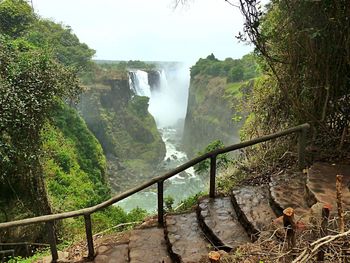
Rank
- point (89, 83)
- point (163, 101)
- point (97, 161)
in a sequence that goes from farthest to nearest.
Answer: point (163, 101), point (89, 83), point (97, 161)

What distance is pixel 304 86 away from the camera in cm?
498

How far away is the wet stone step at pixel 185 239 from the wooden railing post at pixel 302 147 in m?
1.66

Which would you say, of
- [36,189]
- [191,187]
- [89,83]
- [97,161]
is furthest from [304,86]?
[89,83]

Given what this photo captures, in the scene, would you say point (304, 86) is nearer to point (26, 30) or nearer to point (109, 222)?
point (109, 222)

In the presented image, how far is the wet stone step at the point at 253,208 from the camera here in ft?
13.1

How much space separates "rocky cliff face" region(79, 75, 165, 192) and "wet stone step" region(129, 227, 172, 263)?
2557 centimetres

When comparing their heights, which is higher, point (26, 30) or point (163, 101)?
point (26, 30)

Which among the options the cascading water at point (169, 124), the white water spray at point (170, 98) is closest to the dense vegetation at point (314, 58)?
the cascading water at point (169, 124)

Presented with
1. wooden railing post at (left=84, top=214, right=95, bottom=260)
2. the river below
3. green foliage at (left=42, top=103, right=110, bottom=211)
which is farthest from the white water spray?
wooden railing post at (left=84, top=214, right=95, bottom=260)

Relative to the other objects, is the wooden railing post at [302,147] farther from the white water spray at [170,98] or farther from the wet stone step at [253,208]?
the white water spray at [170,98]

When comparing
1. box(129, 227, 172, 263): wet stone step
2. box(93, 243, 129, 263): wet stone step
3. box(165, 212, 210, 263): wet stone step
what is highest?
box(165, 212, 210, 263): wet stone step

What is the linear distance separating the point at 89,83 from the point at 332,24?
32.9 metres

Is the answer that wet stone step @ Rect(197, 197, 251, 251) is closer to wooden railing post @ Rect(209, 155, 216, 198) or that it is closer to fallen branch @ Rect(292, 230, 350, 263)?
wooden railing post @ Rect(209, 155, 216, 198)

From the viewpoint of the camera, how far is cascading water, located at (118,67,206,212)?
97.0 feet
